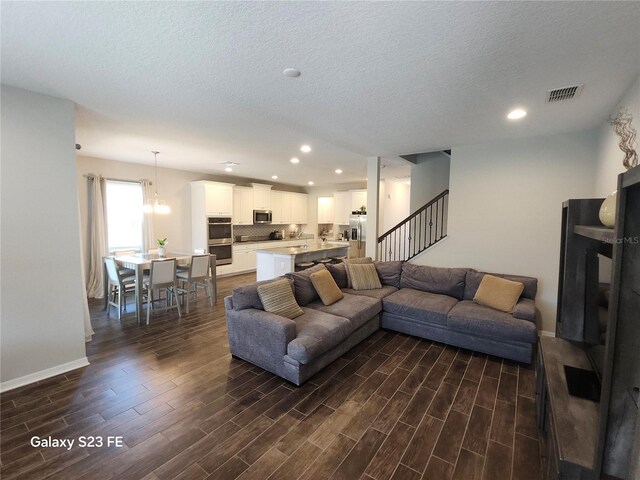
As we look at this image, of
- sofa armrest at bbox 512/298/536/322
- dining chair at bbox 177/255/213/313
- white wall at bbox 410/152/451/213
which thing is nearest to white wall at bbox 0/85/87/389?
dining chair at bbox 177/255/213/313

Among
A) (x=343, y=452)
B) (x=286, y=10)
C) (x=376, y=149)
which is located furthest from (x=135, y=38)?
(x=376, y=149)

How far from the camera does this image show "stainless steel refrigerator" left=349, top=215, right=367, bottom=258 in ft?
26.5

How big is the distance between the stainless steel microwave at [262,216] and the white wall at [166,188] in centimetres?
128

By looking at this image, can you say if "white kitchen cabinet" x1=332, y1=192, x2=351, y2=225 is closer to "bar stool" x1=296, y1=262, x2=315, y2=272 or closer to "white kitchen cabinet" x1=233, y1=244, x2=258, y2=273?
"white kitchen cabinet" x1=233, y1=244, x2=258, y2=273

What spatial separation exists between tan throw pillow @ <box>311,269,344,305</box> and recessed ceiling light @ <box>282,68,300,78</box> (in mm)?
2411

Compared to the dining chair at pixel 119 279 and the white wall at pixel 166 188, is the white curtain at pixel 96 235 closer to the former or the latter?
the white wall at pixel 166 188

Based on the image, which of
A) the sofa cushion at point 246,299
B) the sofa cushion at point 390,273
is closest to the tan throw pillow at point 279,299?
the sofa cushion at point 246,299

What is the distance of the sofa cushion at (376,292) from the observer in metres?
4.15

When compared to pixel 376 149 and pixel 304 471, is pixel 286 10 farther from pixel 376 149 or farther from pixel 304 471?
pixel 376 149

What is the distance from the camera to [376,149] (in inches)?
183

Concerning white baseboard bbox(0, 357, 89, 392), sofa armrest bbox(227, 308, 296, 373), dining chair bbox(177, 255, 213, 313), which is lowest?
white baseboard bbox(0, 357, 89, 392)

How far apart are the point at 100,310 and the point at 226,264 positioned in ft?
9.91

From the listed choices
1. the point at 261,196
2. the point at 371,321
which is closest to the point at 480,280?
the point at 371,321

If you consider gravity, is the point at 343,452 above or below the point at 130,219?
below
